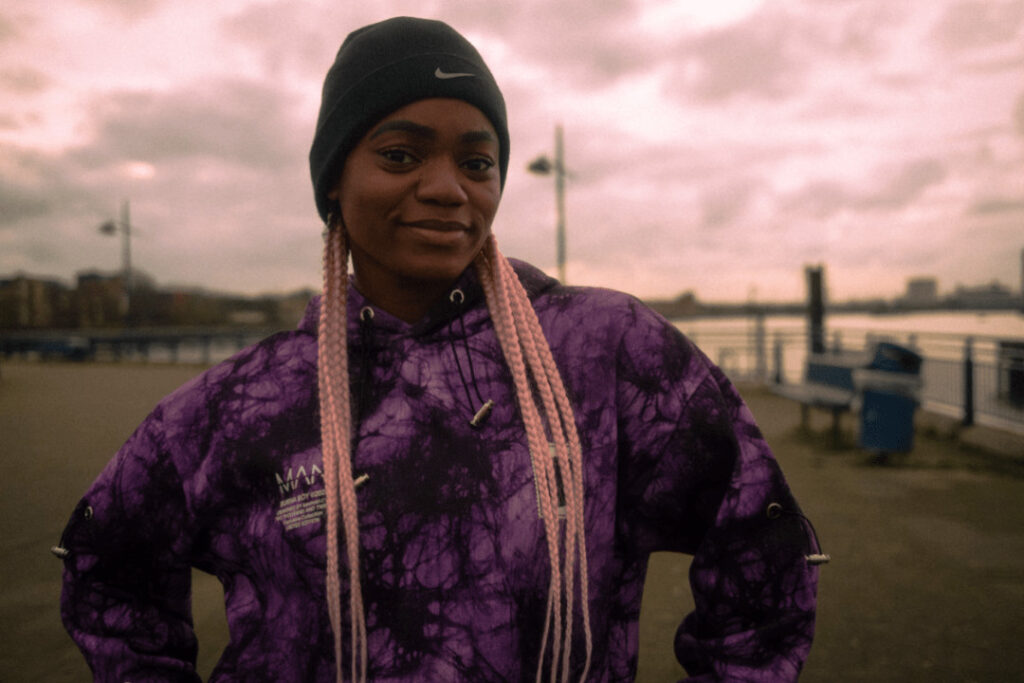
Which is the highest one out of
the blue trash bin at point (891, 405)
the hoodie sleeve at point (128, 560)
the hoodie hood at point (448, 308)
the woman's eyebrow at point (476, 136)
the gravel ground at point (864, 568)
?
the woman's eyebrow at point (476, 136)

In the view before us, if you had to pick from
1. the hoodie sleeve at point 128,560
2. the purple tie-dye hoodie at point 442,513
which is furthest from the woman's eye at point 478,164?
the hoodie sleeve at point 128,560

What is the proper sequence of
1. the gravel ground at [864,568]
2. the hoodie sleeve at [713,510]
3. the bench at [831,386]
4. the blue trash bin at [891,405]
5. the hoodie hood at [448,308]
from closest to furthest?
the hoodie sleeve at [713,510] → the hoodie hood at [448,308] → the gravel ground at [864,568] → the blue trash bin at [891,405] → the bench at [831,386]

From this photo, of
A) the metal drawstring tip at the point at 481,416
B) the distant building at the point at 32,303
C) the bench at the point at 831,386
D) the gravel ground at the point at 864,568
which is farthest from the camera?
the distant building at the point at 32,303

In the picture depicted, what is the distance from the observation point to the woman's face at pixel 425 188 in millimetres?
1188

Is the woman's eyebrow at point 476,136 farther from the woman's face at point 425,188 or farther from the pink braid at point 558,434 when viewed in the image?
the pink braid at point 558,434

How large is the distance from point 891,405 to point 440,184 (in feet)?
20.1

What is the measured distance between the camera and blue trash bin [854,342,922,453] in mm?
5996

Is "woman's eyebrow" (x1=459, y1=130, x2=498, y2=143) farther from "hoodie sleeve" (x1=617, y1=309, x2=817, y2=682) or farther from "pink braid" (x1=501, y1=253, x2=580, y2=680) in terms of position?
"hoodie sleeve" (x1=617, y1=309, x2=817, y2=682)

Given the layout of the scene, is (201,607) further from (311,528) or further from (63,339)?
(63,339)

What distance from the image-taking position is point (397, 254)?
1236 millimetres

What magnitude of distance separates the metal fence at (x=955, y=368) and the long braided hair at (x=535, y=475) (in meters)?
3.42

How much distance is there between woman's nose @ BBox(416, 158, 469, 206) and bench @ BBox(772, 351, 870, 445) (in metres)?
6.57

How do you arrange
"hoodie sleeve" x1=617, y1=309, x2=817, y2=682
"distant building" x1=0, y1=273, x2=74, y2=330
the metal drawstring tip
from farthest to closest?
"distant building" x1=0, y1=273, x2=74, y2=330 → the metal drawstring tip → "hoodie sleeve" x1=617, y1=309, x2=817, y2=682

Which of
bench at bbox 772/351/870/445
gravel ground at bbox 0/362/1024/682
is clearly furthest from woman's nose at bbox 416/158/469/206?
bench at bbox 772/351/870/445
